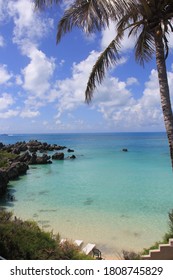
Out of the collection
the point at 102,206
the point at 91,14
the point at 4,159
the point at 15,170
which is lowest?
the point at 102,206

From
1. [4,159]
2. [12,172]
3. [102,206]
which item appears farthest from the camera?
[4,159]

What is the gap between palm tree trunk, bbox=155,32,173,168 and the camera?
7.96 m

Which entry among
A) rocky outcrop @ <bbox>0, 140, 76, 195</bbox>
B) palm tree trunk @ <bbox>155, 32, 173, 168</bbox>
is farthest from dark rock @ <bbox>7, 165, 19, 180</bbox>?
palm tree trunk @ <bbox>155, 32, 173, 168</bbox>

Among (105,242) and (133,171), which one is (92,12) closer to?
(105,242)

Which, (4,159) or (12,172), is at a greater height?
(4,159)

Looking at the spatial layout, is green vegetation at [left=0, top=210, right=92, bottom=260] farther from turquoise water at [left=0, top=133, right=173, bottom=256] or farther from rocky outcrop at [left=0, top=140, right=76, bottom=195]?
rocky outcrop at [left=0, top=140, right=76, bottom=195]

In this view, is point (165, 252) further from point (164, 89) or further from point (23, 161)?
point (23, 161)

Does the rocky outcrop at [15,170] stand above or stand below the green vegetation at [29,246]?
below

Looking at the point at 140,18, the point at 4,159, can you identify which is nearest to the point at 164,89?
the point at 140,18

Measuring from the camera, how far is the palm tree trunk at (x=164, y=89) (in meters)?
7.96

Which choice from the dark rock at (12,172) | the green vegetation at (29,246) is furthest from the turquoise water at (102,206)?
the green vegetation at (29,246)

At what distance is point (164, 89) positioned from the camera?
316 inches

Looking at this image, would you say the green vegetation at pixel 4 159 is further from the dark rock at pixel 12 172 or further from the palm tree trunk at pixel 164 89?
the palm tree trunk at pixel 164 89
